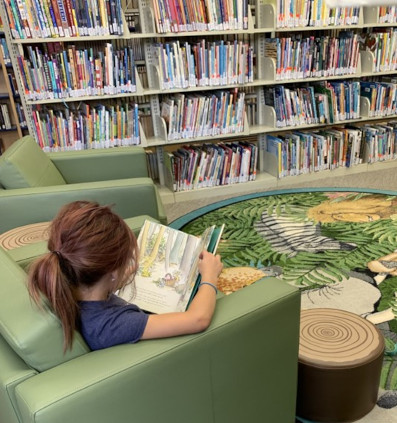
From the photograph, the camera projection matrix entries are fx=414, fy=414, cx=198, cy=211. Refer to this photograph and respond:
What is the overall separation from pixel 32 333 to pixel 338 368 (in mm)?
911

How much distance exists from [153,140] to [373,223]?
1801mm

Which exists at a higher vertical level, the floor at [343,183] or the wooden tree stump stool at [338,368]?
the wooden tree stump stool at [338,368]

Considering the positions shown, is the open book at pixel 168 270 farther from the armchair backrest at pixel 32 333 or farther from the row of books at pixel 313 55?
the row of books at pixel 313 55

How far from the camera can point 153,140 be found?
3416 mm

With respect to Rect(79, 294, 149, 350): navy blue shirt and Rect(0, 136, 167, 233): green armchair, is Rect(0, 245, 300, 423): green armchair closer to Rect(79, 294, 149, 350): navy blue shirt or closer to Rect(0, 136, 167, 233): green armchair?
Rect(79, 294, 149, 350): navy blue shirt

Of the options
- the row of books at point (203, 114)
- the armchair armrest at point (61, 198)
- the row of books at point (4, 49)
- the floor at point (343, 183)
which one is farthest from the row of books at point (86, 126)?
the row of books at point (4, 49)

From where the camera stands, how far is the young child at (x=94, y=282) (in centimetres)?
89

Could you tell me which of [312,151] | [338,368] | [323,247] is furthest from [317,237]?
[338,368]

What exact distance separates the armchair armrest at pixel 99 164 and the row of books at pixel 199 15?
3.42 ft

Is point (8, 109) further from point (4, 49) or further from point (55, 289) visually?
point (55, 289)

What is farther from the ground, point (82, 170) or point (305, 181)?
point (82, 170)

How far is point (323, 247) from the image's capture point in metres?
2.53

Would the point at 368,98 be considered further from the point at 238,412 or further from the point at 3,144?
the point at 3,144

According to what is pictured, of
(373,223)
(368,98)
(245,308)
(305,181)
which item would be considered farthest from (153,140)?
(245,308)
